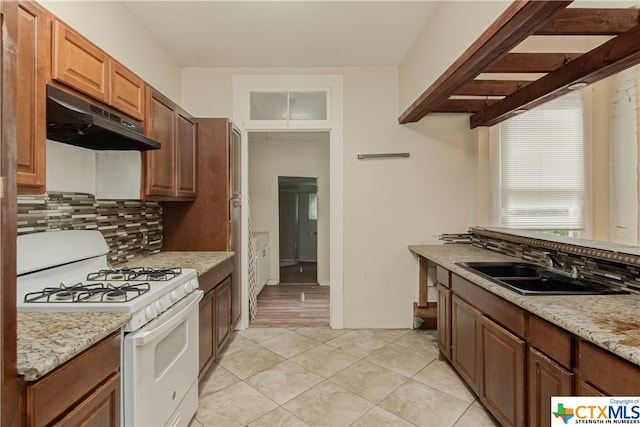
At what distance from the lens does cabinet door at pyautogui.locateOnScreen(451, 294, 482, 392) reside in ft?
6.72

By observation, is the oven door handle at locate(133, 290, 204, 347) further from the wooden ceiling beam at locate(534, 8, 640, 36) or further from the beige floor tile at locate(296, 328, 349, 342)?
the wooden ceiling beam at locate(534, 8, 640, 36)

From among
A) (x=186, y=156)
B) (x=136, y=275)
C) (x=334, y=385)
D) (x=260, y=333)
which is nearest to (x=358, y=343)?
(x=334, y=385)

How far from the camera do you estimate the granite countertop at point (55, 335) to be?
0.94 meters

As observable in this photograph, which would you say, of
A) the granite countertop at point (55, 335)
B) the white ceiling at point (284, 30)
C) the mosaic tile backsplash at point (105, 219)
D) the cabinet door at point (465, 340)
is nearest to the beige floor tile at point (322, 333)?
the cabinet door at point (465, 340)

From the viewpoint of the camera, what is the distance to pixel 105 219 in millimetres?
2285

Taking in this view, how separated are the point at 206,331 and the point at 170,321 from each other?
81 centimetres

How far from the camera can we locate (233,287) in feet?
10.5

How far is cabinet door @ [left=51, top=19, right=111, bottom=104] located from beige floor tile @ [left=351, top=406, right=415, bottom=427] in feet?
7.84

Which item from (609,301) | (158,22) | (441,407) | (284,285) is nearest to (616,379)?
(609,301)

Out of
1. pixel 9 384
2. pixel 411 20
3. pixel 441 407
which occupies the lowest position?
pixel 441 407

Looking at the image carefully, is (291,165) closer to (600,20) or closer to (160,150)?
(160,150)

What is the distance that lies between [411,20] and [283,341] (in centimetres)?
307

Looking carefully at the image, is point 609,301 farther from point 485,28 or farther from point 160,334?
point 160,334

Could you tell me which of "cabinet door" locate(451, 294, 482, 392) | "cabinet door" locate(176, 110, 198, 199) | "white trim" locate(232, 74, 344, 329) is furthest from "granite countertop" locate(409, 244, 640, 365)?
"cabinet door" locate(176, 110, 198, 199)
